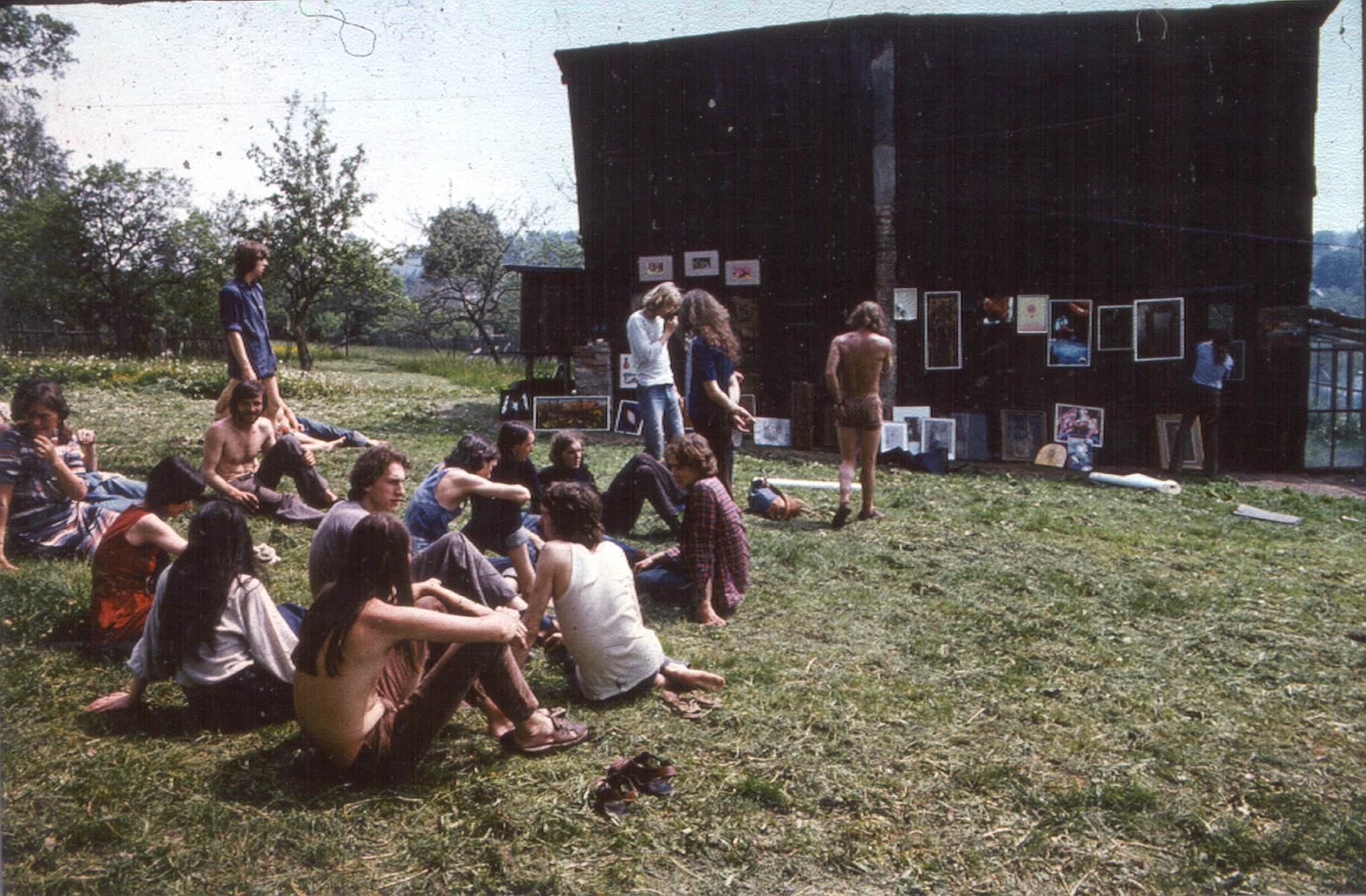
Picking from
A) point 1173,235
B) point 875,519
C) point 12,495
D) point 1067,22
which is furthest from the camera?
point 1173,235

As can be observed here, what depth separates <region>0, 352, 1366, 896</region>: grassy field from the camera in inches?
115

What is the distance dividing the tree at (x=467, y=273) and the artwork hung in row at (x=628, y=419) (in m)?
1.67

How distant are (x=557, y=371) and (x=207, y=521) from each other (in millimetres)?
2081

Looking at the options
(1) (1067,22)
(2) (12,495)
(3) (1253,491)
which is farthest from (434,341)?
(3) (1253,491)

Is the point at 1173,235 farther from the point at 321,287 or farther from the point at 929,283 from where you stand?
the point at 321,287

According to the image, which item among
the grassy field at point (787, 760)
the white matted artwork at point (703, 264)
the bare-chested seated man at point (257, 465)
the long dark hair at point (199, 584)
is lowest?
the grassy field at point (787, 760)

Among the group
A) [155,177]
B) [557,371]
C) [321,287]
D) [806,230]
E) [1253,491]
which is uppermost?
[806,230]

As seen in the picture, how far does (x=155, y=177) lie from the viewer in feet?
12.7

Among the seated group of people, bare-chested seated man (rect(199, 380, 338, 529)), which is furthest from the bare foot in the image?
bare-chested seated man (rect(199, 380, 338, 529))

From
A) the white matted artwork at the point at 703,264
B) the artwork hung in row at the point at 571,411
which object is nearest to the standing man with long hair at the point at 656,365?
the artwork hung in row at the point at 571,411

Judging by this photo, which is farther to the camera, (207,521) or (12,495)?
(12,495)

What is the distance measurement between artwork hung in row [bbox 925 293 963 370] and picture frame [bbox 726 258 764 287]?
2358mm

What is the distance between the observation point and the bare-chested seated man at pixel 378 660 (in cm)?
304

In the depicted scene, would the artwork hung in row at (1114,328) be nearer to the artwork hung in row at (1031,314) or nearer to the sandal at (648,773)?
the artwork hung in row at (1031,314)
